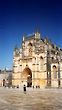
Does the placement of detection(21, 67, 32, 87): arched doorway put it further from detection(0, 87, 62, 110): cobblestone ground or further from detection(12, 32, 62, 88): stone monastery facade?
detection(0, 87, 62, 110): cobblestone ground

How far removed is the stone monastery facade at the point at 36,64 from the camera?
226 feet

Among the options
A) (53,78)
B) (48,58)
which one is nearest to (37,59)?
(48,58)

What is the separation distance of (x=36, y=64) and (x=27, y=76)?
23.5 feet

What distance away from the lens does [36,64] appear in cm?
7112

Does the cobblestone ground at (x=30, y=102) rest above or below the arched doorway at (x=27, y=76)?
below

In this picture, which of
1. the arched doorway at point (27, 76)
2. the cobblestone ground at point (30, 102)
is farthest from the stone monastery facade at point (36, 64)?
the cobblestone ground at point (30, 102)

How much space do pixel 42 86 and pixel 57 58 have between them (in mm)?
10239

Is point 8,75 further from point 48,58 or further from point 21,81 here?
point 48,58

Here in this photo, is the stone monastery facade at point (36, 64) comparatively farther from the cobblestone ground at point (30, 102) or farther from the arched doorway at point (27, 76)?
the cobblestone ground at point (30, 102)

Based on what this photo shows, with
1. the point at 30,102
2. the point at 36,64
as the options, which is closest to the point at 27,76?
the point at 36,64

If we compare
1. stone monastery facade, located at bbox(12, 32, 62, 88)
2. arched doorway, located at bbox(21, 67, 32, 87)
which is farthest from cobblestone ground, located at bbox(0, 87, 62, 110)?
arched doorway, located at bbox(21, 67, 32, 87)

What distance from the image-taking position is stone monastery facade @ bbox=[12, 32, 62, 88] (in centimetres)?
6875

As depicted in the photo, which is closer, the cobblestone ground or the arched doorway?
the cobblestone ground

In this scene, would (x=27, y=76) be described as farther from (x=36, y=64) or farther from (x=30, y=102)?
(x=30, y=102)
